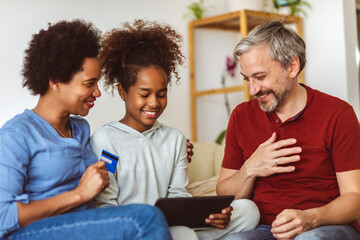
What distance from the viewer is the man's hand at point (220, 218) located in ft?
5.52

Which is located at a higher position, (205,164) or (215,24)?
(215,24)

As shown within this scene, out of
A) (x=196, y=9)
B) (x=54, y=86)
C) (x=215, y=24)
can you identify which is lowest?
(x=54, y=86)

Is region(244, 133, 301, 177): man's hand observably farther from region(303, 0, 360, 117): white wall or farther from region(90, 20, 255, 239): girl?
region(303, 0, 360, 117): white wall

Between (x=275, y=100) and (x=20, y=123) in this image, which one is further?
(x=275, y=100)

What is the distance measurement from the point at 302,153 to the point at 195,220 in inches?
18.3

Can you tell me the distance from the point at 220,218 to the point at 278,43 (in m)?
0.68

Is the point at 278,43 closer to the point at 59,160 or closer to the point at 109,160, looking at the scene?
the point at 109,160

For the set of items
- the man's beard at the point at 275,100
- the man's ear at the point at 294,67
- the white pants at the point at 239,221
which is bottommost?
the white pants at the point at 239,221

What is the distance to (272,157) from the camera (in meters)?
1.75

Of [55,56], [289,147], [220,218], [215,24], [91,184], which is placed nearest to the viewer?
[91,184]

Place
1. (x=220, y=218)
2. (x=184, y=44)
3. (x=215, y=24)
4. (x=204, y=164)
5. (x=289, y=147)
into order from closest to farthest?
(x=220, y=218) → (x=289, y=147) → (x=204, y=164) → (x=184, y=44) → (x=215, y=24)

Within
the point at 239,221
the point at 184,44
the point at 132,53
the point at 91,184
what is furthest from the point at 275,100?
the point at 184,44

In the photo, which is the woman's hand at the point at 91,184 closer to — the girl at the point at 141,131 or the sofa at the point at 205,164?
the girl at the point at 141,131

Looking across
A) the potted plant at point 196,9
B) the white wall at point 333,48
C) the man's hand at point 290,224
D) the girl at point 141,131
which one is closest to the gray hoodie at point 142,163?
the girl at point 141,131
